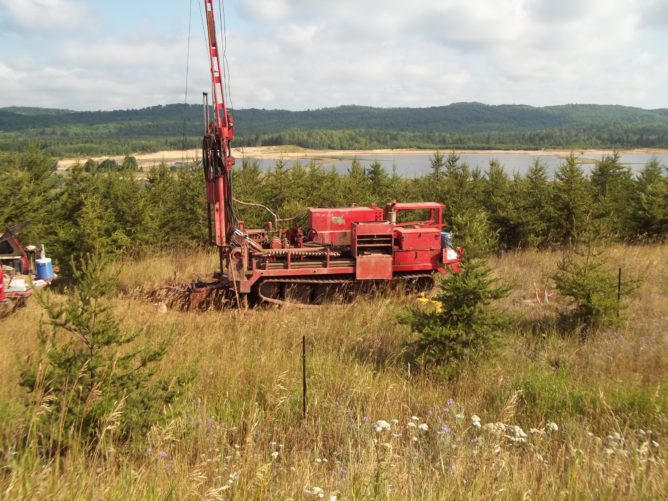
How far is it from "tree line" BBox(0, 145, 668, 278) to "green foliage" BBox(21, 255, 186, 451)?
8.07 metres

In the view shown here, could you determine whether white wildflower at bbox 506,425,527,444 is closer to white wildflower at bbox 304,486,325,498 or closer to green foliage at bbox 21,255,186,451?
white wildflower at bbox 304,486,325,498

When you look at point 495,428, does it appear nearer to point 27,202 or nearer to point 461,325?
point 461,325

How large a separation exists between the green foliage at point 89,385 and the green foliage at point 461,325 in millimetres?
2880

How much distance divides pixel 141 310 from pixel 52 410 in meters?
5.52

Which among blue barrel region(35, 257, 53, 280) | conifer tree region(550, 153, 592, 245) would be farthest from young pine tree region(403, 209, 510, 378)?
conifer tree region(550, 153, 592, 245)

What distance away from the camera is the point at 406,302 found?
9.79 m

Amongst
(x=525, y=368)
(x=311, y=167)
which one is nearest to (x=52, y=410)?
(x=525, y=368)

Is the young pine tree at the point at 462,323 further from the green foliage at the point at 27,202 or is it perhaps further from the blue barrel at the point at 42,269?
the green foliage at the point at 27,202

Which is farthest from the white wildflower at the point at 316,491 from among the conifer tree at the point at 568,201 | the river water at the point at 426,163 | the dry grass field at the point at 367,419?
the river water at the point at 426,163

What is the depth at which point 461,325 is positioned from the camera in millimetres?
5574

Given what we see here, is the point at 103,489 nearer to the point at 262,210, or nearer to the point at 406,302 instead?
the point at 406,302

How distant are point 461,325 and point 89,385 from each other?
3737mm

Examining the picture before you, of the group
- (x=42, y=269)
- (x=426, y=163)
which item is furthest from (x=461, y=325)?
(x=426, y=163)

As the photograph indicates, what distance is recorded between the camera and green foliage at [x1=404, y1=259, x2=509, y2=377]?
5520 mm
